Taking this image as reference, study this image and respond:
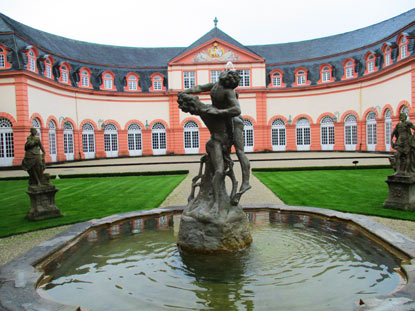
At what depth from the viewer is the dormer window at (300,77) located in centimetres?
3834

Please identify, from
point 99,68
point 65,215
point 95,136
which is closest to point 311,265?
point 65,215

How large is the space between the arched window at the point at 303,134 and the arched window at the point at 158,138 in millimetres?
14938

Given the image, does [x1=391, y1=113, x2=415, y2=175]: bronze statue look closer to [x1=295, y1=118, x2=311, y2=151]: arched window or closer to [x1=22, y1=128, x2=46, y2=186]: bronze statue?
[x1=22, y1=128, x2=46, y2=186]: bronze statue

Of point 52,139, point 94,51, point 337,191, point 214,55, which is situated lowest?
point 337,191

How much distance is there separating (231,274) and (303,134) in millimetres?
35448

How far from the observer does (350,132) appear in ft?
117

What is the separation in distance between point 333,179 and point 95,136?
27254 mm

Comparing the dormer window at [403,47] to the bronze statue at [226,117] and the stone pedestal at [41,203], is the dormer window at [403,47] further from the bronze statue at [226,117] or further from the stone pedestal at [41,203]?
the stone pedestal at [41,203]

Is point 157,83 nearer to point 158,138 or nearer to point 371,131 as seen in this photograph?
point 158,138

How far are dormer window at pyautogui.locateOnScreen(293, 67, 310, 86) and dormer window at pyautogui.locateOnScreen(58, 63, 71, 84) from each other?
24.0m

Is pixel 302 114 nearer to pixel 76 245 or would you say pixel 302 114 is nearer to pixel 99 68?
pixel 99 68

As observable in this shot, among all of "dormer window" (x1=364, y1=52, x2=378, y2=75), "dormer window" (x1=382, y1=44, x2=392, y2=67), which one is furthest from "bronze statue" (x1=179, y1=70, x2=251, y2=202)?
"dormer window" (x1=364, y1=52, x2=378, y2=75)

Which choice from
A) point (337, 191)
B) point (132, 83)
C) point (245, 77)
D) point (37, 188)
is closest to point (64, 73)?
point (132, 83)

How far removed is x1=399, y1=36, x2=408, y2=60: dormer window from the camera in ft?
89.9
